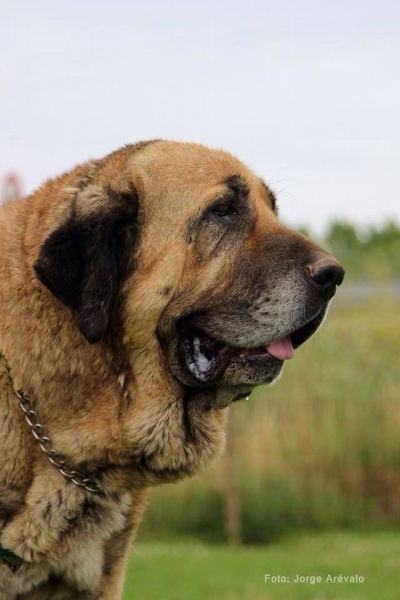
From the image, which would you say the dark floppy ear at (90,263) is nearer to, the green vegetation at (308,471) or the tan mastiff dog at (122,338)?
the tan mastiff dog at (122,338)

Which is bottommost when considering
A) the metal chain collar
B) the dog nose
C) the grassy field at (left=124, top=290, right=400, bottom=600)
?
the grassy field at (left=124, top=290, right=400, bottom=600)

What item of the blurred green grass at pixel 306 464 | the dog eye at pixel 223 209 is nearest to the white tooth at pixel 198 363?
the dog eye at pixel 223 209

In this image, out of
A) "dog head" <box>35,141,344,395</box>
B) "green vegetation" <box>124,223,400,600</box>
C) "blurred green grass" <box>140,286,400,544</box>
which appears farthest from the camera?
"blurred green grass" <box>140,286,400,544</box>

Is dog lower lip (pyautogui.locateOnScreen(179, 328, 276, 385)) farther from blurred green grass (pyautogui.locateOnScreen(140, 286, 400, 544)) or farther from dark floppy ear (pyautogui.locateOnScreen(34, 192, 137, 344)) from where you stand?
blurred green grass (pyautogui.locateOnScreen(140, 286, 400, 544))

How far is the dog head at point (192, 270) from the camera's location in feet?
10.4

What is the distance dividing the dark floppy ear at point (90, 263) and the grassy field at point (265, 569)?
3738mm

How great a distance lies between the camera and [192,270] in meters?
3.24

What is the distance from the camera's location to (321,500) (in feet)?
29.2

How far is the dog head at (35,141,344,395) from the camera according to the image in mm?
3180

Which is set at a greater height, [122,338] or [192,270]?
[192,270]

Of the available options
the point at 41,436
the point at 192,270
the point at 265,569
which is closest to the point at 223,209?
the point at 192,270

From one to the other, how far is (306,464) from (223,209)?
6061 millimetres

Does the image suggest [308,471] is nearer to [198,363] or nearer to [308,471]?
[308,471]

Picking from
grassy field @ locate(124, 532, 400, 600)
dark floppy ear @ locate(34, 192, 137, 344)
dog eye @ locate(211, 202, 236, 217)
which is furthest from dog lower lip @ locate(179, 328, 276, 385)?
grassy field @ locate(124, 532, 400, 600)
